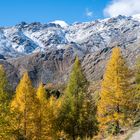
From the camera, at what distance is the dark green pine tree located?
55.6 m

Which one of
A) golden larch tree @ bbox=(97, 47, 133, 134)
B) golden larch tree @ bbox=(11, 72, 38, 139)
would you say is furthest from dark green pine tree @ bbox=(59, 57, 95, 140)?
golden larch tree @ bbox=(11, 72, 38, 139)

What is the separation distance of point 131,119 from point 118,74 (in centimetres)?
600

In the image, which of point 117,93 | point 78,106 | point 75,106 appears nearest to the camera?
point 117,93

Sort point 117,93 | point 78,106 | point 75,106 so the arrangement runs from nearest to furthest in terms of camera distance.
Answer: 1. point 117,93
2. point 75,106
3. point 78,106

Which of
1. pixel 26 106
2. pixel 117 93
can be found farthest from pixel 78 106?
pixel 26 106

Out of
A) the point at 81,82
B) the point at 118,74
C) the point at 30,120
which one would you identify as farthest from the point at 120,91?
the point at 30,120

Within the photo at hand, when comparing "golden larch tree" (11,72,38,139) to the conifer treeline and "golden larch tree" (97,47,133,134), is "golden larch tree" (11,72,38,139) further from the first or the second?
"golden larch tree" (97,47,133,134)

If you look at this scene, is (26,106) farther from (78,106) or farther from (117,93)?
(117,93)

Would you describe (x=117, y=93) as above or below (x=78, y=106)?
above

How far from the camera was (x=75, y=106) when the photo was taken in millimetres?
56875

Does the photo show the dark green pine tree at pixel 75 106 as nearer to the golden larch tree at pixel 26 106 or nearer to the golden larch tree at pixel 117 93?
the golden larch tree at pixel 117 93

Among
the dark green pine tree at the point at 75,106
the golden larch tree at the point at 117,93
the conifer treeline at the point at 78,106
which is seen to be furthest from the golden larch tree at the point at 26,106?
the golden larch tree at the point at 117,93

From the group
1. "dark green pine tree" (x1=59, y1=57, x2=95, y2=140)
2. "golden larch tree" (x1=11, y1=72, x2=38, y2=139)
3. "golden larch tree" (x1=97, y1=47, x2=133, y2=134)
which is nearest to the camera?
"golden larch tree" (x1=97, y1=47, x2=133, y2=134)

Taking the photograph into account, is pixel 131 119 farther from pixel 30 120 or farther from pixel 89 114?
pixel 30 120
